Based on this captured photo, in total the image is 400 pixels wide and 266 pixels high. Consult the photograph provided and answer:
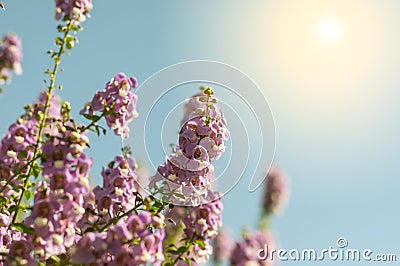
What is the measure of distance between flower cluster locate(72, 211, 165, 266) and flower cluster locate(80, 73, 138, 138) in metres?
0.99

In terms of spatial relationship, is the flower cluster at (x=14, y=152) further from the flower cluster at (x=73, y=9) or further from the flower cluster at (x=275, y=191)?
the flower cluster at (x=275, y=191)

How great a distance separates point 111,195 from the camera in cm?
399

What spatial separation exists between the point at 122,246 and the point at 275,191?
326 inches

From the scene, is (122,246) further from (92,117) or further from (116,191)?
(92,117)

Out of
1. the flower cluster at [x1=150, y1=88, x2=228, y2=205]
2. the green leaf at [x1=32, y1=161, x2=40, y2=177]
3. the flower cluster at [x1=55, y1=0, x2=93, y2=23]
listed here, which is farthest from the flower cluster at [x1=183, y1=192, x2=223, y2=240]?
the flower cluster at [x1=55, y1=0, x2=93, y2=23]

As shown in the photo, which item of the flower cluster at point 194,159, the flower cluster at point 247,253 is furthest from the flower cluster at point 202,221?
the flower cluster at point 247,253

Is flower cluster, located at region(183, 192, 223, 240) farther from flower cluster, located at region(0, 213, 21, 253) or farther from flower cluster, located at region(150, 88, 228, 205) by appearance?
flower cluster, located at region(0, 213, 21, 253)

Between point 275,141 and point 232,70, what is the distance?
2.50 ft

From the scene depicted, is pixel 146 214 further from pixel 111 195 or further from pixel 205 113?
pixel 205 113

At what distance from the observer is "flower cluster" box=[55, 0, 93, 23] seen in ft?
13.8

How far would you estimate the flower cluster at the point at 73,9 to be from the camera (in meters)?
4.21

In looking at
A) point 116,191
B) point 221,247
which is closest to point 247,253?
point 221,247

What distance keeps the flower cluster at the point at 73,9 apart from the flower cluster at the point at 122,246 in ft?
5.73

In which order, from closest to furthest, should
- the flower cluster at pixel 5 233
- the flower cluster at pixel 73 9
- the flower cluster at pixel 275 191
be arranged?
the flower cluster at pixel 5 233 → the flower cluster at pixel 73 9 → the flower cluster at pixel 275 191
